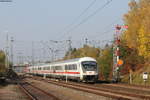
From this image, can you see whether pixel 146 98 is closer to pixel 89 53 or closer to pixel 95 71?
pixel 95 71

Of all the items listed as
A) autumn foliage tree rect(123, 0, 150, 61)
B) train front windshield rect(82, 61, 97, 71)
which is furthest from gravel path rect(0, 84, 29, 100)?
autumn foliage tree rect(123, 0, 150, 61)

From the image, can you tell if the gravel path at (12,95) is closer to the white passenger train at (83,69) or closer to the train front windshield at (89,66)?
the white passenger train at (83,69)

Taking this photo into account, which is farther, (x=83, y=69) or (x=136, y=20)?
(x=136, y=20)

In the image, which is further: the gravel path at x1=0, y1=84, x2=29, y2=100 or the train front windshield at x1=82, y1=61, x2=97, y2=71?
the train front windshield at x1=82, y1=61, x2=97, y2=71

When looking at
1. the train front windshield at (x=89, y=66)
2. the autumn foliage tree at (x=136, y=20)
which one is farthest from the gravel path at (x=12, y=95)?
the autumn foliage tree at (x=136, y=20)

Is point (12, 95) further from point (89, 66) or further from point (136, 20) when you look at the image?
point (136, 20)

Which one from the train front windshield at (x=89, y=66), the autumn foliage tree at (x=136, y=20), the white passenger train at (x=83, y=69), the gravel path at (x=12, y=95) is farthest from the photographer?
the autumn foliage tree at (x=136, y=20)

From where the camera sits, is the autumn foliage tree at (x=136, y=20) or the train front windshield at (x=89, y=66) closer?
the train front windshield at (x=89, y=66)

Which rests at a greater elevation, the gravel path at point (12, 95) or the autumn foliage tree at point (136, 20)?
the autumn foliage tree at point (136, 20)

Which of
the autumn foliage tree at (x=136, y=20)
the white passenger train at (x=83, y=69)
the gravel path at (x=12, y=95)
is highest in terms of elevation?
the autumn foliage tree at (x=136, y=20)

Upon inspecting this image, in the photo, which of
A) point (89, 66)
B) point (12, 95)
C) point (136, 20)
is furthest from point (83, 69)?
point (136, 20)

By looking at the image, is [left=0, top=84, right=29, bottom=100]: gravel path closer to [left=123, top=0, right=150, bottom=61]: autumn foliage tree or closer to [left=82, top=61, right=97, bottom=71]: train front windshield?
[left=82, top=61, right=97, bottom=71]: train front windshield

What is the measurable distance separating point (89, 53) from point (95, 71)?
1646 inches

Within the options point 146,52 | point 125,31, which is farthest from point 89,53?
point 146,52
